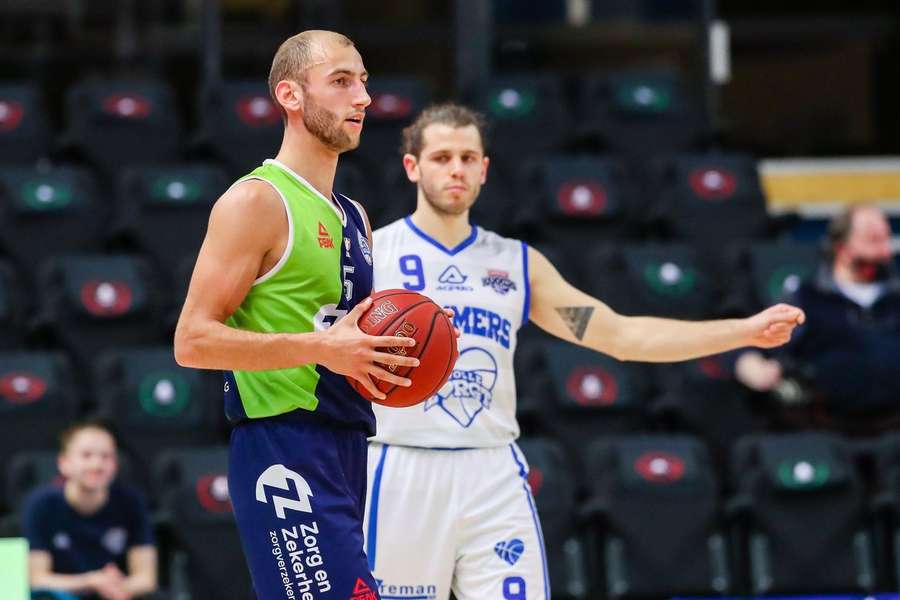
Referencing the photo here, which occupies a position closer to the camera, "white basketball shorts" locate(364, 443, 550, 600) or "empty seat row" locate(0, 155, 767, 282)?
"white basketball shorts" locate(364, 443, 550, 600)

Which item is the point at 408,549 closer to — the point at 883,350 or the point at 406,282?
the point at 406,282

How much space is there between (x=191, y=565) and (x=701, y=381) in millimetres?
2839

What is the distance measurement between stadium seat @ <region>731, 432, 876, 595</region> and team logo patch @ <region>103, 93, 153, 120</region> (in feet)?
13.6

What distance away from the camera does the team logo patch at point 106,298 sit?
800 centimetres

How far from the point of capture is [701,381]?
26.7 feet

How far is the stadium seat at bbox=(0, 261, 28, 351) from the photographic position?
315 inches

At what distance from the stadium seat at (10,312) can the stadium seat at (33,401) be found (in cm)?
40

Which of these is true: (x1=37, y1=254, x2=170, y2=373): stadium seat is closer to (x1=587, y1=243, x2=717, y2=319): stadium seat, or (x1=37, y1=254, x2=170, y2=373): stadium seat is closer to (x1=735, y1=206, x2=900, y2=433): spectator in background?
(x1=587, y1=243, x2=717, y2=319): stadium seat

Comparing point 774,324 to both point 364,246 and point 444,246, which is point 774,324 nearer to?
point 444,246

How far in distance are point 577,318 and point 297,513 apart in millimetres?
1543

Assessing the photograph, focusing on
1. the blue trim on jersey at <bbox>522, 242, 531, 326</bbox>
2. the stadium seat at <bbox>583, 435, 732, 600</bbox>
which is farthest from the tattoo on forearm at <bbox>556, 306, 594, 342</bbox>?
the stadium seat at <bbox>583, 435, 732, 600</bbox>

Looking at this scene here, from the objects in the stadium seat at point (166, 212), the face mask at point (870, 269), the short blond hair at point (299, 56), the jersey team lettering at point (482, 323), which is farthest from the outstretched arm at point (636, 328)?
the stadium seat at point (166, 212)

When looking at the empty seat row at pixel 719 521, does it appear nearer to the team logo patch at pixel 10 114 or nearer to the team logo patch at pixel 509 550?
the team logo patch at pixel 509 550

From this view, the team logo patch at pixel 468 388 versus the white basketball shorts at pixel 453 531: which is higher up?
the team logo patch at pixel 468 388
